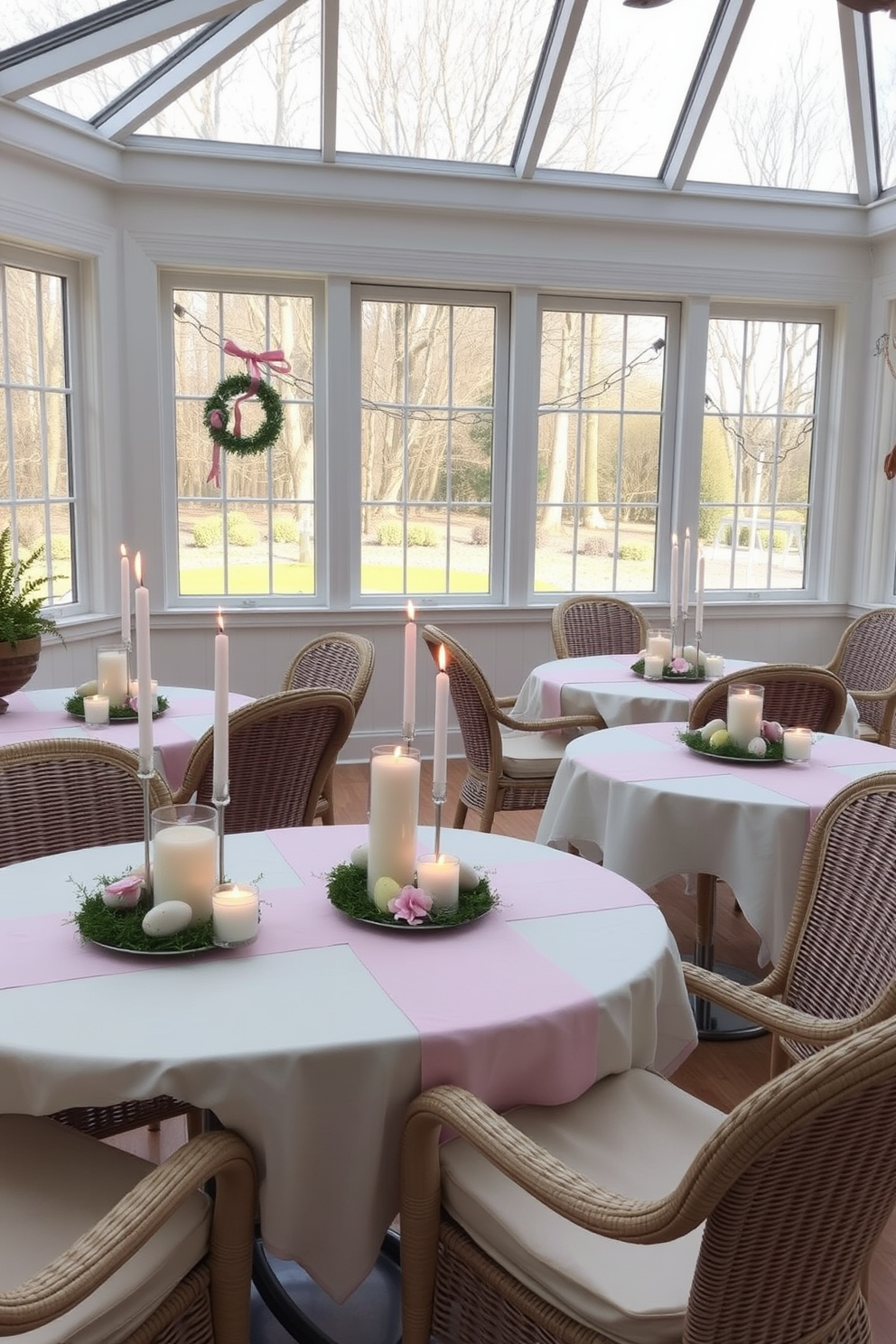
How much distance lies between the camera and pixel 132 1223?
1.22 meters

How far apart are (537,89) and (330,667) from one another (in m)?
3.20

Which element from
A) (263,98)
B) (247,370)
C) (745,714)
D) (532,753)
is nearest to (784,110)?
(263,98)

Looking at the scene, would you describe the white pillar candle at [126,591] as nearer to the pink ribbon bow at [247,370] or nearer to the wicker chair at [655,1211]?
the wicker chair at [655,1211]

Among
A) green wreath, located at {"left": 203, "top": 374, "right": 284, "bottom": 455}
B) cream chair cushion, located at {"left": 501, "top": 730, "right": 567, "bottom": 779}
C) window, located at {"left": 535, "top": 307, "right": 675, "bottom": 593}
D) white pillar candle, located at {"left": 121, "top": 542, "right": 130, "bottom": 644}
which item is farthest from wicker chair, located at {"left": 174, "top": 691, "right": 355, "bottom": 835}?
window, located at {"left": 535, "top": 307, "right": 675, "bottom": 593}

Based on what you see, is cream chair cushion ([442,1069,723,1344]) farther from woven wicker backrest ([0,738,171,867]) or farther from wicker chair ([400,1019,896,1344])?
woven wicker backrest ([0,738,171,867])

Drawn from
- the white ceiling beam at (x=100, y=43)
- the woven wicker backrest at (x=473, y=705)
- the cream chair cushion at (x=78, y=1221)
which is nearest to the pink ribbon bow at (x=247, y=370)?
the white ceiling beam at (x=100, y=43)

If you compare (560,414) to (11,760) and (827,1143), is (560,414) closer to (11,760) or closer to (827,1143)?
(11,760)

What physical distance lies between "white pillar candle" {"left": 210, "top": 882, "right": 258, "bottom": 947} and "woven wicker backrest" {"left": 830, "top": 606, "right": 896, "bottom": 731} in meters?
3.63


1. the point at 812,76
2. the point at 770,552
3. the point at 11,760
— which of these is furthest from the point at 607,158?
the point at 11,760

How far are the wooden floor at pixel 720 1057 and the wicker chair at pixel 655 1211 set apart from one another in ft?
2.34

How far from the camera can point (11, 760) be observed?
2.05 m

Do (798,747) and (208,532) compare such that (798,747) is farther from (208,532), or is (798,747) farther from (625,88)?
(625,88)

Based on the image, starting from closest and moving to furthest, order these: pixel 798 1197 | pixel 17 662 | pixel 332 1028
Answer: pixel 798 1197, pixel 332 1028, pixel 17 662

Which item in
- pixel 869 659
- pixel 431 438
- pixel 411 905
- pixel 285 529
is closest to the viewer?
pixel 411 905
